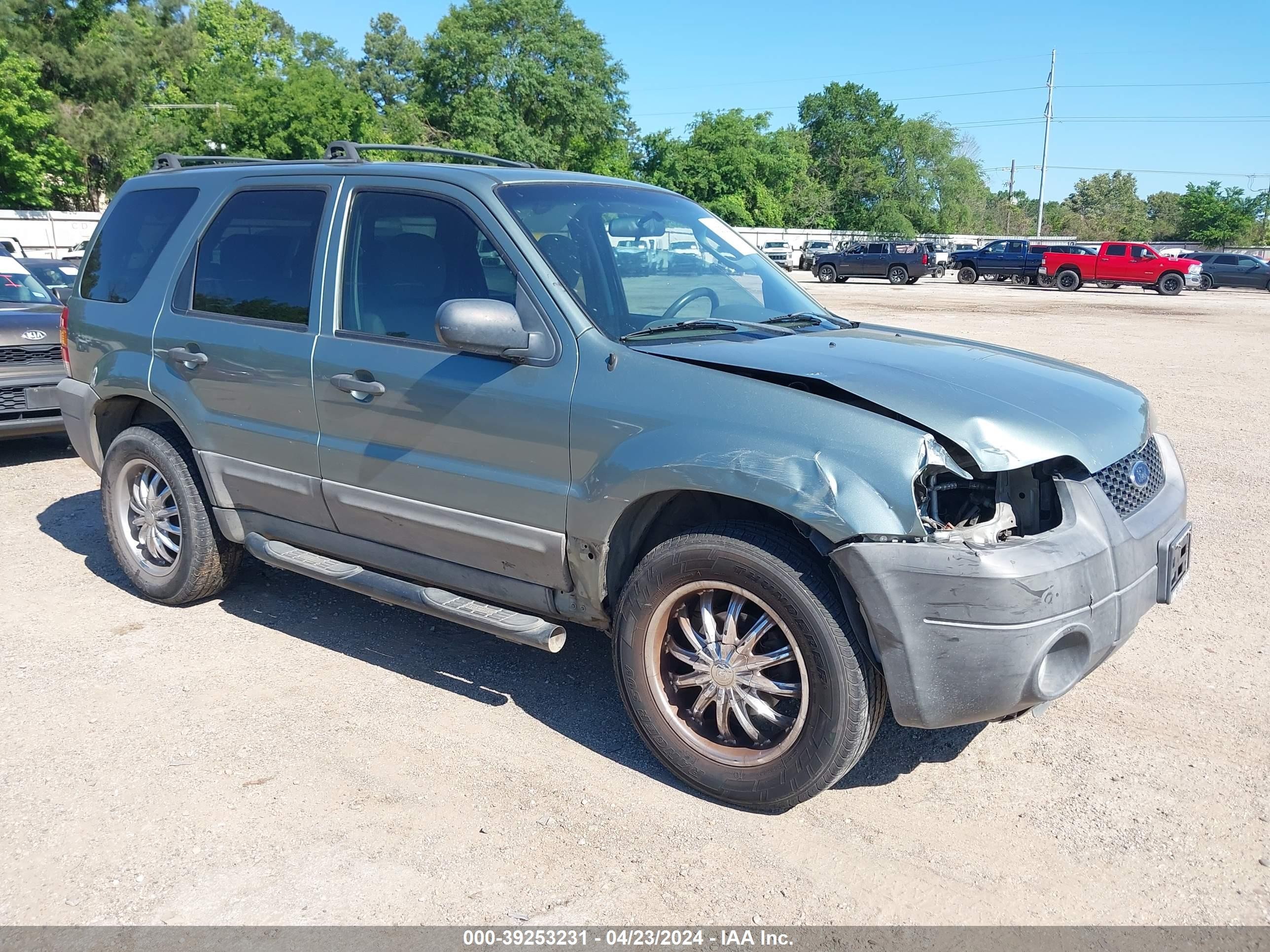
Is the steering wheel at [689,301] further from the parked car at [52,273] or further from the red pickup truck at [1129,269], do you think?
the red pickup truck at [1129,269]

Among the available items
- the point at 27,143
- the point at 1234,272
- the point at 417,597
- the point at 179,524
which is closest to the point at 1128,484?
the point at 417,597

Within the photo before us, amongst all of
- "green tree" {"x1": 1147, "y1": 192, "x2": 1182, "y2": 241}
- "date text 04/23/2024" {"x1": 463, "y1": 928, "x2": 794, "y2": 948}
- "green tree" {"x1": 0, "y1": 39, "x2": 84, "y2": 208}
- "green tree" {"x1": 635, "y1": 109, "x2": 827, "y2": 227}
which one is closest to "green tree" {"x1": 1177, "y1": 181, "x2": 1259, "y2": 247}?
"green tree" {"x1": 1147, "y1": 192, "x2": 1182, "y2": 241}

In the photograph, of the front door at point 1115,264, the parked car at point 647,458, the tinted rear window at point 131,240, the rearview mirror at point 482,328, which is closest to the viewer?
the parked car at point 647,458

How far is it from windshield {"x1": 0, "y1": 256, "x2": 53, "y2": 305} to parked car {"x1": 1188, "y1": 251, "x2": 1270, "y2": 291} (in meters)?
38.8

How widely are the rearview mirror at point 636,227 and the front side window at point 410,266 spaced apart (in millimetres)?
571

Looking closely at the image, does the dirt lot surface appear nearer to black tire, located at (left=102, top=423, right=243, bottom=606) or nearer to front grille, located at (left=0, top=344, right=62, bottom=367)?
black tire, located at (left=102, top=423, right=243, bottom=606)

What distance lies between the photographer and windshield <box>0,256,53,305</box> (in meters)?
9.17

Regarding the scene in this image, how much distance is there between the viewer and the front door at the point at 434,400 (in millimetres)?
3660

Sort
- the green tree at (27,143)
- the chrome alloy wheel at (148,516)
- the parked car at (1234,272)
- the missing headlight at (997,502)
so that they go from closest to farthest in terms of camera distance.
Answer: the missing headlight at (997,502), the chrome alloy wheel at (148,516), the parked car at (1234,272), the green tree at (27,143)

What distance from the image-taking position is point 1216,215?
7462 centimetres

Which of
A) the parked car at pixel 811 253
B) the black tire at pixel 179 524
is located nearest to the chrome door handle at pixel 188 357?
the black tire at pixel 179 524

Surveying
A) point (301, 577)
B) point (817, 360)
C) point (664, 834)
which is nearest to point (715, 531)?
point (817, 360)

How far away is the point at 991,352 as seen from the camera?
13.1 feet

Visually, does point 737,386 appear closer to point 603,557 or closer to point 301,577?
point 603,557
